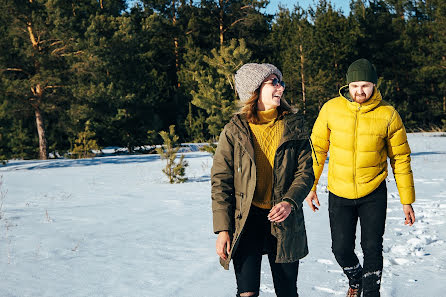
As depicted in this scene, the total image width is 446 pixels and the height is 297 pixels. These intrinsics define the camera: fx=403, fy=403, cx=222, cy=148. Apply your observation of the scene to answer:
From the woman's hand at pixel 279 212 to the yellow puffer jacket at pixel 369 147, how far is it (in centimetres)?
94

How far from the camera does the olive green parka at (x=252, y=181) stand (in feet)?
7.13

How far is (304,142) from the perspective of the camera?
7.53 feet

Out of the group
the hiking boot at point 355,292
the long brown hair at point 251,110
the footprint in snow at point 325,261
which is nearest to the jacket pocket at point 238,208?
the long brown hair at point 251,110

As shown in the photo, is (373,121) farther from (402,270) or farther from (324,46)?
(324,46)

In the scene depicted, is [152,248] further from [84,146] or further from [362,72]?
[84,146]

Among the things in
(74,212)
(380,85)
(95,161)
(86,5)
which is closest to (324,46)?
(380,85)

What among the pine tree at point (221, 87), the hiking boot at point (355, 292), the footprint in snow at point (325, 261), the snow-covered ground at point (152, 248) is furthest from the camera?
the pine tree at point (221, 87)

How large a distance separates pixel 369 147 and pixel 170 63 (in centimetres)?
2773

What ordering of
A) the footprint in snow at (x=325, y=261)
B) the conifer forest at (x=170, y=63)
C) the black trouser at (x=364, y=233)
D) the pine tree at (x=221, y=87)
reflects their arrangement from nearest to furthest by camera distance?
1. the black trouser at (x=364, y=233)
2. the footprint in snow at (x=325, y=261)
3. the pine tree at (x=221, y=87)
4. the conifer forest at (x=170, y=63)

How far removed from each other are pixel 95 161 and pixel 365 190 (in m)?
15.3

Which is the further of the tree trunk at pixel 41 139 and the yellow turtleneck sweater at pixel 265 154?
the tree trunk at pixel 41 139

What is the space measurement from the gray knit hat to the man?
38.8 inches

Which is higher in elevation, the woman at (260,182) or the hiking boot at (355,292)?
the woman at (260,182)

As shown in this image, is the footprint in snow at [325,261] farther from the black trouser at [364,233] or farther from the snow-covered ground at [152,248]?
the black trouser at [364,233]
